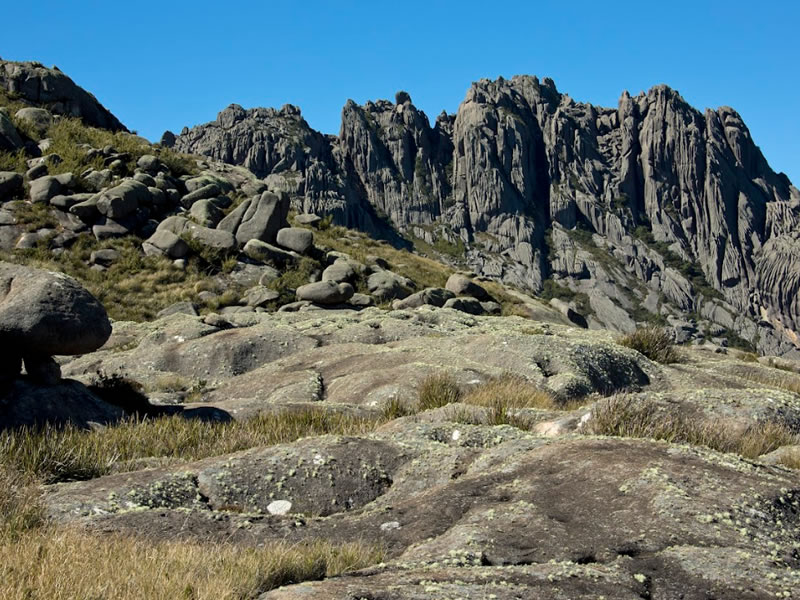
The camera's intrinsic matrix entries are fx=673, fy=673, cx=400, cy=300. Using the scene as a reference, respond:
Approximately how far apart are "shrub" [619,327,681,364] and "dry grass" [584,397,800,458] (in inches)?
339

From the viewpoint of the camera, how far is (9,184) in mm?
30844

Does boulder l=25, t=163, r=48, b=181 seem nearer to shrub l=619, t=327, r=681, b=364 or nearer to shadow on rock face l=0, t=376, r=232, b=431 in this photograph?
shadow on rock face l=0, t=376, r=232, b=431

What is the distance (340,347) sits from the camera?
17.4 metres

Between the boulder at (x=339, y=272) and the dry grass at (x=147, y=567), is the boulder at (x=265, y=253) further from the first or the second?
the dry grass at (x=147, y=567)

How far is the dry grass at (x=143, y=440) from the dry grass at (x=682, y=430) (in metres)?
3.26

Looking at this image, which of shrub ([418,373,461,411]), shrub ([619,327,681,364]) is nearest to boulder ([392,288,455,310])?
shrub ([619,327,681,364])

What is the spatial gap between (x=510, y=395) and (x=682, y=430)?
3.48 metres

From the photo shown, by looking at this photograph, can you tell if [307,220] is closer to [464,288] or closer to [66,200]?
[464,288]

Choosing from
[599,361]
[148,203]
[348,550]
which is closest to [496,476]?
[348,550]

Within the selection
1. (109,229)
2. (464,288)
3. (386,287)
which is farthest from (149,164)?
(464,288)

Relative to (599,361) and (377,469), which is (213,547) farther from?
(599,361)

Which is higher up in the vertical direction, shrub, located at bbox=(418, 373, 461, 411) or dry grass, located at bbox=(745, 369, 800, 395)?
shrub, located at bbox=(418, 373, 461, 411)

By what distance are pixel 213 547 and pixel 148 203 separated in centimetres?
3016

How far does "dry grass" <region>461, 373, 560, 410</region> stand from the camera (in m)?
10.9
